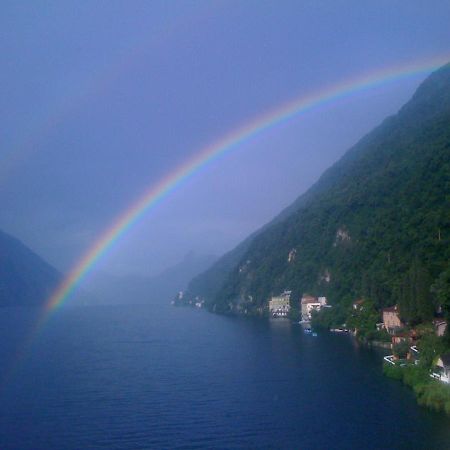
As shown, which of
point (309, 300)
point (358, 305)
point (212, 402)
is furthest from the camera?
point (309, 300)

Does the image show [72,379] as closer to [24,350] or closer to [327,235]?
[24,350]

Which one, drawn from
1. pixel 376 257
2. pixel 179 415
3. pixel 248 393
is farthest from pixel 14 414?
pixel 376 257

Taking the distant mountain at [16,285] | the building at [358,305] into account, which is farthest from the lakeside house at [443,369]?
the distant mountain at [16,285]

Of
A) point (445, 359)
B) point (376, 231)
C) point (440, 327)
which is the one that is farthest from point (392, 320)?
point (445, 359)

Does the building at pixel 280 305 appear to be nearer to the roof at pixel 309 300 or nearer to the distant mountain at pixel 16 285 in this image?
the roof at pixel 309 300

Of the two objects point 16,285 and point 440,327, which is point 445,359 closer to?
point 440,327
